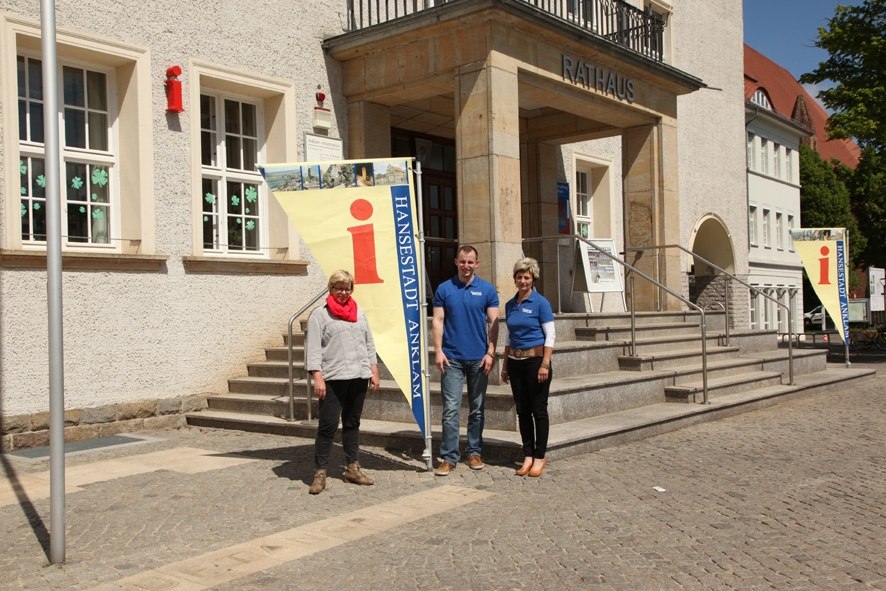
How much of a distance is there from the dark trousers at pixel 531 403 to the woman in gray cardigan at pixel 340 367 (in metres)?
1.27

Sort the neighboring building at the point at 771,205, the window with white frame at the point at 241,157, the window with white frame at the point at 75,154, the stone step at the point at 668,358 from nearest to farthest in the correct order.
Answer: the window with white frame at the point at 75,154 < the stone step at the point at 668,358 < the window with white frame at the point at 241,157 < the neighboring building at the point at 771,205

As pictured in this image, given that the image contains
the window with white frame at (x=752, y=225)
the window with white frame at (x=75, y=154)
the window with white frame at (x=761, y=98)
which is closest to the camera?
the window with white frame at (x=75, y=154)

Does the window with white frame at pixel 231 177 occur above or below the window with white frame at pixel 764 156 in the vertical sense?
below

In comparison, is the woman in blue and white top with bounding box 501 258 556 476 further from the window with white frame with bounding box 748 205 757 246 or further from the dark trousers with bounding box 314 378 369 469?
the window with white frame with bounding box 748 205 757 246

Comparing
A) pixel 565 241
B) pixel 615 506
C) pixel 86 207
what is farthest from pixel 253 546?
pixel 565 241

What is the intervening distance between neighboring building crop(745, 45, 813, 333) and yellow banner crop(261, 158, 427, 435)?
26967 mm

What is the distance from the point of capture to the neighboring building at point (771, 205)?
34906mm

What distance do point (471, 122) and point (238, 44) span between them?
3.23 metres

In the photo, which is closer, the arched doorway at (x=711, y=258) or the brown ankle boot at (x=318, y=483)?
the brown ankle boot at (x=318, y=483)

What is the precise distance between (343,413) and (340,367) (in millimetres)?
438

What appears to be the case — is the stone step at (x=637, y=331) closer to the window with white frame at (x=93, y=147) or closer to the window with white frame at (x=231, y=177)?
the window with white frame at (x=231, y=177)

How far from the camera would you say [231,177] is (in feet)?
38.4

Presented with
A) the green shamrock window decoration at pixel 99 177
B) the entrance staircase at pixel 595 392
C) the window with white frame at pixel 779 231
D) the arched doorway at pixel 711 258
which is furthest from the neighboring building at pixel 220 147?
the window with white frame at pixel 779 231

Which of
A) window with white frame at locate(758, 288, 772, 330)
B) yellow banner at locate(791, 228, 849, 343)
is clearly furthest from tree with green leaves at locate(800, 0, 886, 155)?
window with white frame at locate(758, 288, 772, 330)
